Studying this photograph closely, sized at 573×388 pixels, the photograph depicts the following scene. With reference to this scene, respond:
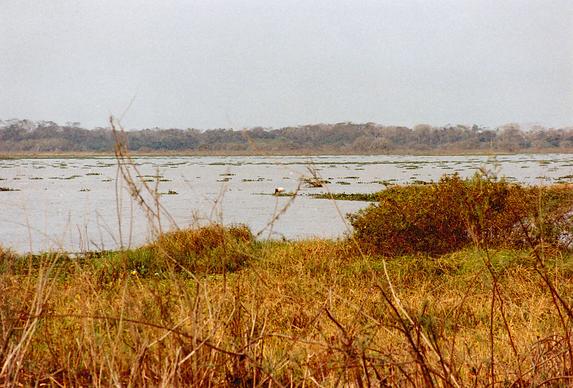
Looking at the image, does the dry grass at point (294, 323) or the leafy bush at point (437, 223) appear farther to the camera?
the leafy bush at point (437, 223)

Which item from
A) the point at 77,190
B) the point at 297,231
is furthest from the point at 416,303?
the point at 77,190

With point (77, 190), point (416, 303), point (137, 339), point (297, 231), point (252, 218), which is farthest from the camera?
point (77, 190)

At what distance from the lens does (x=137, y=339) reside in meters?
2.32

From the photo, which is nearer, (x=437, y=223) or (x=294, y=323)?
(x=294, y=323)

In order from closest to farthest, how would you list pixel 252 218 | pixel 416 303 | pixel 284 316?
pixel 284 316
pixel 416 303
pixel 252 218

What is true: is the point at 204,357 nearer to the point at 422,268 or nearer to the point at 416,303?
the point at 416,303

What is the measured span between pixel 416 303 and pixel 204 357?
4645 mm

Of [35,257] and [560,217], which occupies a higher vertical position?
[560,217]

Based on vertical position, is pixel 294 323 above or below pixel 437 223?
below

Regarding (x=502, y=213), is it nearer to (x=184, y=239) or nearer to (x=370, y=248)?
(x=370, y=248)

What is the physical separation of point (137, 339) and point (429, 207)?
8.99 m

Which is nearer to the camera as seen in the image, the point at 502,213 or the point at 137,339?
the point at 137,339

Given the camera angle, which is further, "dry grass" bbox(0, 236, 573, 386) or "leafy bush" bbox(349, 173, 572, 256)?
"leafy bush" bbox(349, 173, 572, 256)

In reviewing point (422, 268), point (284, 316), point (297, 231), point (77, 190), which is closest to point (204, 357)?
point (284, 316)
